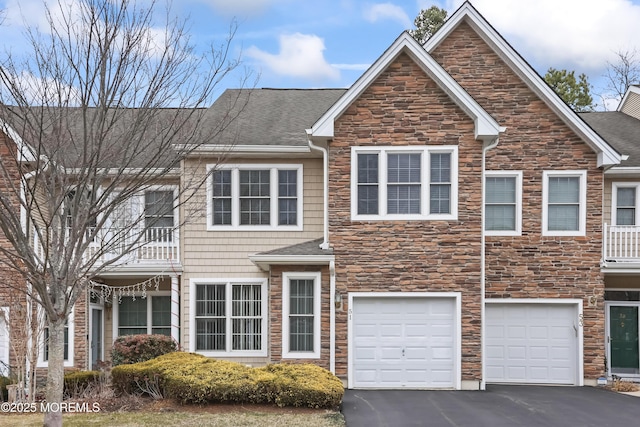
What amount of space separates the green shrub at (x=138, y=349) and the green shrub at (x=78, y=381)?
2.18 ft

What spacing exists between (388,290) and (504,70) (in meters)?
6.88

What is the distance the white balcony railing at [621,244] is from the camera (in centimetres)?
1856

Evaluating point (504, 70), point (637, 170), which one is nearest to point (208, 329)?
point (504, 70)

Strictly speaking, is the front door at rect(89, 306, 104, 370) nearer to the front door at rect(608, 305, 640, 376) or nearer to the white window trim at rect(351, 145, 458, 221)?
the white window trim at rect(351, 145, 458, 221)

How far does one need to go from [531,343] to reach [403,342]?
393 centimetres

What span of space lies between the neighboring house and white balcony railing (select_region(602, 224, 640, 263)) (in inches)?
2.1

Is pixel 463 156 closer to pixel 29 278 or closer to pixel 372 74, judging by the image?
pixel 372 74

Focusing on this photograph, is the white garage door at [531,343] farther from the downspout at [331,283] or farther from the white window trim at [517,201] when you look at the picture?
the downspout at [331,283]

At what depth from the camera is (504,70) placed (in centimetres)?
1894

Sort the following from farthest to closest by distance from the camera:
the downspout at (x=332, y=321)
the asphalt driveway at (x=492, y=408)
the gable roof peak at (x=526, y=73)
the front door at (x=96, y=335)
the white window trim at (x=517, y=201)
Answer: the front door at (x=96, y=335) → the white window trim at (x=517, y=201) → the gable roof peak at (x=526, y=73) → the downspout at (x=332, y=321) → the asphalt driveway at (x=492, y=408)

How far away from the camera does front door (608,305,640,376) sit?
19656 millimetres

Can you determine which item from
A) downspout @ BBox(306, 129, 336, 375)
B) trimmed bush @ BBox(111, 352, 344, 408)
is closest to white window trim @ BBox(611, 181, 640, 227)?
downspout @ BBox(306, 129, 336, 375)

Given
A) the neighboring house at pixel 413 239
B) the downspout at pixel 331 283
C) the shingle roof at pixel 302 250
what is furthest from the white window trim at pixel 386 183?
the shingle roof at pixel 302 250

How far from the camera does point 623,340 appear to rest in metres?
19.8
